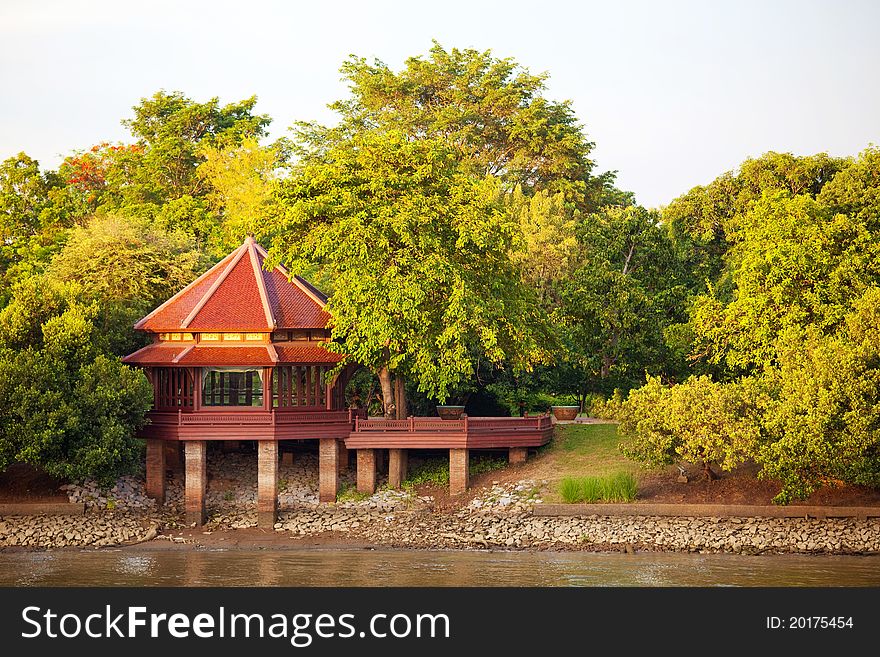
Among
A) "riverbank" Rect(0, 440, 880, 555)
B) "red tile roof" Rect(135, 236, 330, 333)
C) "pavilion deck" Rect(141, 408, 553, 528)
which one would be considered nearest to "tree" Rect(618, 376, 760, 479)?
"riverbank" Rect(0, 440, 880, 555)

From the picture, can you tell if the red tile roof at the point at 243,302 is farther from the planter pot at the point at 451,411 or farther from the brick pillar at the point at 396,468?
the planter pot at the point at 451,411

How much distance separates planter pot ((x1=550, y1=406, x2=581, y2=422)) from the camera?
44.7 metres

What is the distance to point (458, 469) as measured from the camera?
1593 inches

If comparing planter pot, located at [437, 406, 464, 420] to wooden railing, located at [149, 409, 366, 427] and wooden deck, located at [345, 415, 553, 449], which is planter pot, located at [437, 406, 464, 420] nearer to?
wooden deck, located at [345, 415, 553, 449]

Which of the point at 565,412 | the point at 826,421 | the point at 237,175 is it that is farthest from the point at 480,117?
the point at 826,421

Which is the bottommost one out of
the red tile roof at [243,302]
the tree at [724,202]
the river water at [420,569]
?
the river water at [420,569]

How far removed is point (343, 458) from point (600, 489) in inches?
347

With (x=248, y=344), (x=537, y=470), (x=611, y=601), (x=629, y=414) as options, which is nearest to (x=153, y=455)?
(x=248, y=344)

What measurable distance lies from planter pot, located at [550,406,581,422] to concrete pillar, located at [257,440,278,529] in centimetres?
1012

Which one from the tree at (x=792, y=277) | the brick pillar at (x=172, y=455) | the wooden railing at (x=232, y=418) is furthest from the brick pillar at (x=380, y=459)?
the tree at (x=792, y=277)

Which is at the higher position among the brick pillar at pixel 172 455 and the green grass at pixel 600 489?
the brick pillar at pixel 172 455

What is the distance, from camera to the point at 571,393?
46875 mm

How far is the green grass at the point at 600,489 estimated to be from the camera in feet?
125

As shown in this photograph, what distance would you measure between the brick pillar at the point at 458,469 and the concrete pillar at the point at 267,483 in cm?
518
